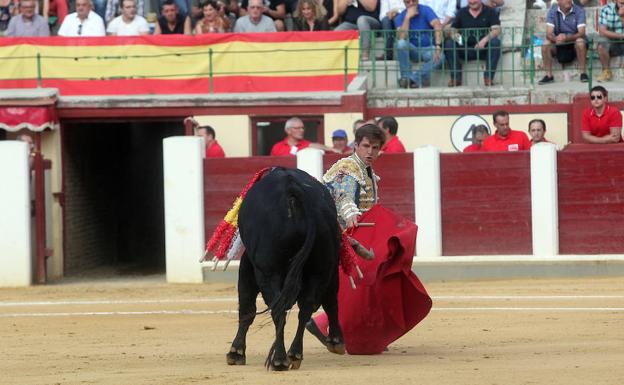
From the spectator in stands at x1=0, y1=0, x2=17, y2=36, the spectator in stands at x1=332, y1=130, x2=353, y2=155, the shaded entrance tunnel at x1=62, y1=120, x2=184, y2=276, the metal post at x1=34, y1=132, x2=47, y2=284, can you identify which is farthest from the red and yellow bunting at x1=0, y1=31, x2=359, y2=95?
the spectator in stands at x1=332, y1=130, x2=353, y2=155

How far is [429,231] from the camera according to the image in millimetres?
14125

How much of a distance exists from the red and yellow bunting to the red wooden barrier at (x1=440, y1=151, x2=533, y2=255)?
214cm

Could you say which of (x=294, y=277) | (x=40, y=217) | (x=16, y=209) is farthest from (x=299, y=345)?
(x=40, y=217)

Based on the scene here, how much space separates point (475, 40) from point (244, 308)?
8.76m

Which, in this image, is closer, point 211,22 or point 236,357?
point 236,357

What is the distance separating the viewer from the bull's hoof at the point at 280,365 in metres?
6.95

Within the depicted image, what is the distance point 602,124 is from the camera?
14070 mm

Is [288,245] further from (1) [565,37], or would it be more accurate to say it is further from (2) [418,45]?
(1) [565,37]

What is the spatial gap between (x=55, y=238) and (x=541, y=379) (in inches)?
396

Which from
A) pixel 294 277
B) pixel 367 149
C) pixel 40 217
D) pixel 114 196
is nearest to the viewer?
pixel 294 277

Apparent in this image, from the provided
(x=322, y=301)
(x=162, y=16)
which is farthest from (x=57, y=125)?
(x=322, y=301)

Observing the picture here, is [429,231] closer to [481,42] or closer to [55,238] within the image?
[481,42]

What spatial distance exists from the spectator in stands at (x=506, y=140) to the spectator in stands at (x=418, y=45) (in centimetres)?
168

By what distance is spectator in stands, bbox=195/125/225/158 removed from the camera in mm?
14766
